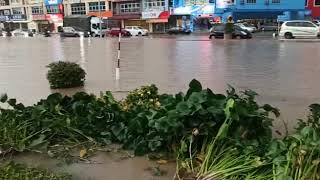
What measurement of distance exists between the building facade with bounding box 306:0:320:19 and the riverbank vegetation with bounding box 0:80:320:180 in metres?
52.9

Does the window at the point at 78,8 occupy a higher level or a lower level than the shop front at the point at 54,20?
higher

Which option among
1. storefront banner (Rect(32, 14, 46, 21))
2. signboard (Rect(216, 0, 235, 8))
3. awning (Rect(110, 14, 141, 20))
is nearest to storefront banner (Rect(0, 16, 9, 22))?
storefront banner (Rect(32, 14, 46, 21))

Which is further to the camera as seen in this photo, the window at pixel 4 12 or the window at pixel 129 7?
the window at pixel 4 12

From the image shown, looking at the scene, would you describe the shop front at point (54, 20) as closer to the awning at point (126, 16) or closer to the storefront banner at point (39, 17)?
the storefront banner at point (39, 17)

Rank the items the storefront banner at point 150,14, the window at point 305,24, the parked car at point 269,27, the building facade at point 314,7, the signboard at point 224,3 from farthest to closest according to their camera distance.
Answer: the storefront banner at point 150,14 < the signboard at point 224,3 < the building facade at point 314,7 < the parked car at point 269,27 < the window at point 305,24

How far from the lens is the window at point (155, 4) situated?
67562 mm

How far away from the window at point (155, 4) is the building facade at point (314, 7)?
20.2m

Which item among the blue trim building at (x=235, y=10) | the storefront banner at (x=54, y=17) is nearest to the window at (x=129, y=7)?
the blue trim building at (x=235, y=10)

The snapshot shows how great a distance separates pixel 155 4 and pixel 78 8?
63.9 ft

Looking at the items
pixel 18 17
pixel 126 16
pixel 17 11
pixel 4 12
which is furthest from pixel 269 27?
pixel 4 12

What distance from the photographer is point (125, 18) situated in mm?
72812

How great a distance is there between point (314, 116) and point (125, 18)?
6918cm

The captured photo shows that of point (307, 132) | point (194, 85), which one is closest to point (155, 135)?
point (194, 85)

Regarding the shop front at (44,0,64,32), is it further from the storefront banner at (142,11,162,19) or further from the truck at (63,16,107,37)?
the storefront banner at (142,11,162,19)
